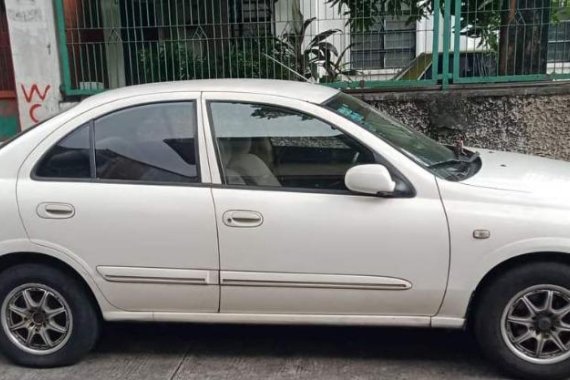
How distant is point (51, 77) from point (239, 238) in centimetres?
498

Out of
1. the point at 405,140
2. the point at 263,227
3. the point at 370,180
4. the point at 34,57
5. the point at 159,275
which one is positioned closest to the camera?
the point at 370,180

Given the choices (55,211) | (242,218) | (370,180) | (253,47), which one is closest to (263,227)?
(242,218)

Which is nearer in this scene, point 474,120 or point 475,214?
point 475,214

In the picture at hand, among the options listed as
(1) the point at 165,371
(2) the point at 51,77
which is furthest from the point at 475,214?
(2) the point at 51,77

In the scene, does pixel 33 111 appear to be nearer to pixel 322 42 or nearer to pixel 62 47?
pixel 62 47

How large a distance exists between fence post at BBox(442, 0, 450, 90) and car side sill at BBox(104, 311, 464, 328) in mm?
3996

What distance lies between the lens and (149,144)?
3586 millimetres

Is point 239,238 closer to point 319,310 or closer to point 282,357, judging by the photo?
point 319,310

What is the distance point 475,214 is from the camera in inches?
127

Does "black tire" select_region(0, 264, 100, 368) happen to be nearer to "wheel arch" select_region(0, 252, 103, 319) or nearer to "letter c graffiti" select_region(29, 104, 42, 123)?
"wheel arch" select_region(0, 252, 103, 319)

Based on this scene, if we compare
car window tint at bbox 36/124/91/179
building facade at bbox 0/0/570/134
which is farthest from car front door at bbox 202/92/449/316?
building facade at bbox 0/0/570/134

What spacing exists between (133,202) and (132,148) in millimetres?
360

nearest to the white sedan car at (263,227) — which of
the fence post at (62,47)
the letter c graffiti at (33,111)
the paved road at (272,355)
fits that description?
the paved road at (272,355)

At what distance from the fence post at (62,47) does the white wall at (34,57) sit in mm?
48
